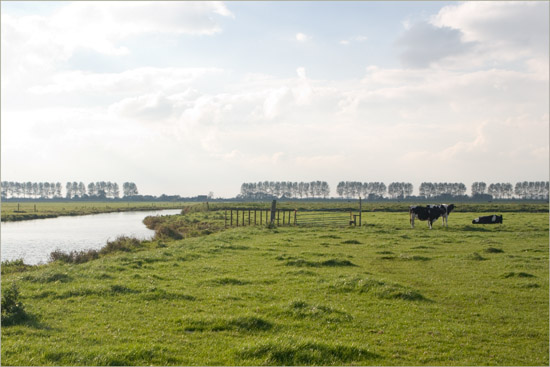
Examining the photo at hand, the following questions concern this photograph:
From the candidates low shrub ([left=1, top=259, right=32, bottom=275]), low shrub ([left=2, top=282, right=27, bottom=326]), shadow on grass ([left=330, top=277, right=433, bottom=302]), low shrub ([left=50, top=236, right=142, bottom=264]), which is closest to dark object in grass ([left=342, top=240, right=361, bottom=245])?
shadow on grass ([left=330, top=277, right=433, bottom=302])

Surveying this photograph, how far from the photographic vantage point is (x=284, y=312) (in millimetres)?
12430

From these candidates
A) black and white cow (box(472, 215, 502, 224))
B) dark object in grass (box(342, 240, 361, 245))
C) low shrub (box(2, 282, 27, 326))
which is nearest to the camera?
low shrub (box(2, 282, 27, 326))

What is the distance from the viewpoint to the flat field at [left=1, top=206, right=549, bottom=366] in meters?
9.34

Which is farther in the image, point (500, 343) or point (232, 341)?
point (500, 343)

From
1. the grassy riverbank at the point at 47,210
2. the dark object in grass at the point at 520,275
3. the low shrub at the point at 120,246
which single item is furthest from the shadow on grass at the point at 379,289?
the grassy riverbank at the point at 47,210

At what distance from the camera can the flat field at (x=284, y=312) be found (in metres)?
9.34

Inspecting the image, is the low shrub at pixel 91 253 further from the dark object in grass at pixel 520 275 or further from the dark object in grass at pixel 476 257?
the dark object in grass at pixel 520 275

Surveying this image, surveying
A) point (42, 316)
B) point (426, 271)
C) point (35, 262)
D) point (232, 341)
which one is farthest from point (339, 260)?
point (35, 262)

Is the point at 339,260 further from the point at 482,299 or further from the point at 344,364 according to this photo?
the point at 344,364

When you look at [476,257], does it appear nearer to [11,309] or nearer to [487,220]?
[11,309]

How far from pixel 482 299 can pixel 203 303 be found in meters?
9.37

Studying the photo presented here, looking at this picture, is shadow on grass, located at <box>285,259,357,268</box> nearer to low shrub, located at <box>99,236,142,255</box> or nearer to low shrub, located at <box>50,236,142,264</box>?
low shrub, located at <box>50,236,142,264</box>

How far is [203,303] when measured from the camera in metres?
13.5

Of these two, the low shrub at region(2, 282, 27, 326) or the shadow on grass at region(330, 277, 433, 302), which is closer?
the low shrub at region(2, 282, 27, 326)
